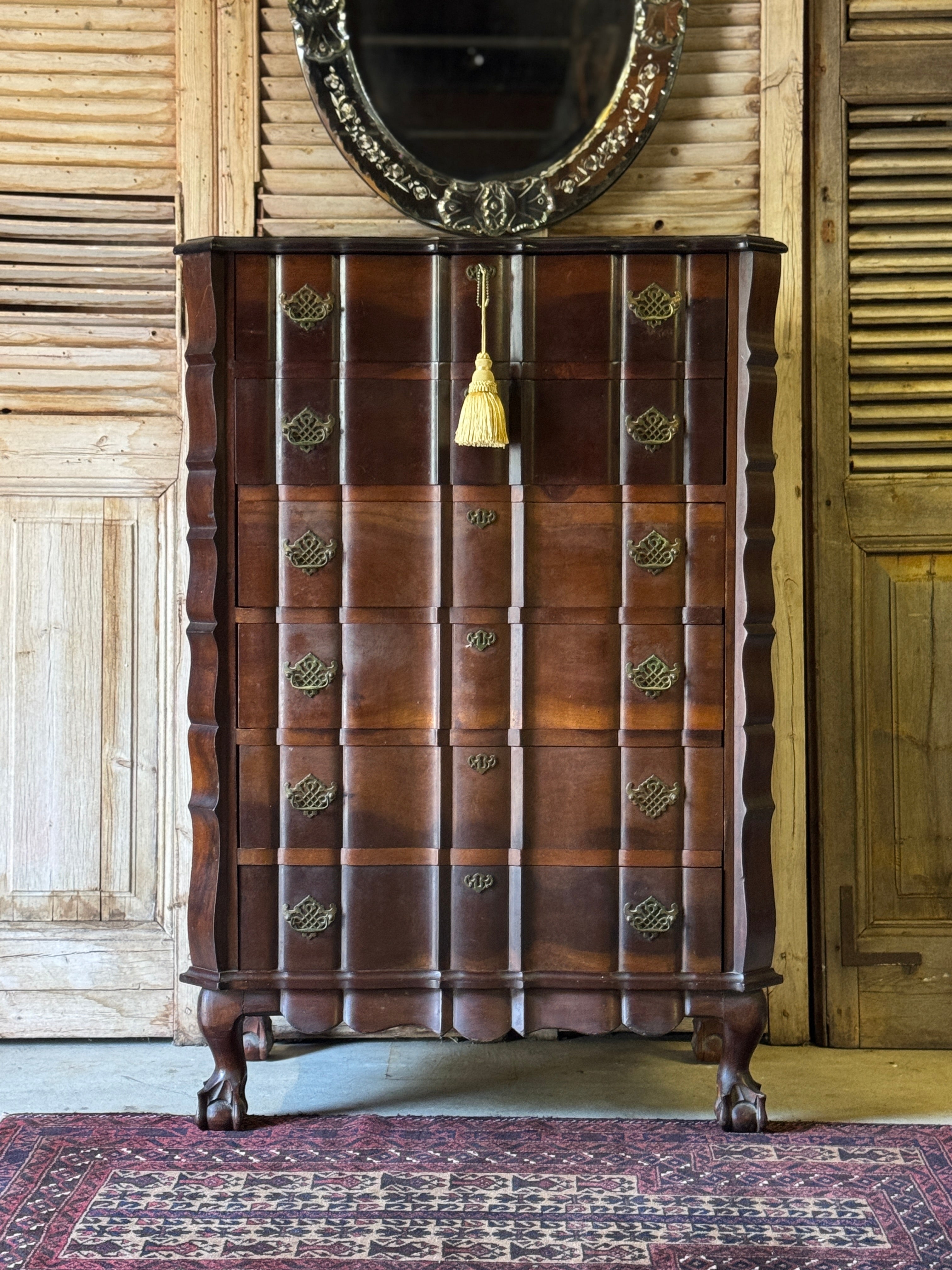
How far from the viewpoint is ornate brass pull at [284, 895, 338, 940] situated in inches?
103

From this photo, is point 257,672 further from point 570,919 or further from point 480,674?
point 570,919

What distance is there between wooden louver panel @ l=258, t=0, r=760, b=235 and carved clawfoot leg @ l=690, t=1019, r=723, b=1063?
204 cm

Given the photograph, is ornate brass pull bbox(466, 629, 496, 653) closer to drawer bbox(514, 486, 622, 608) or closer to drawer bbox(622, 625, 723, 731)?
drawer bbox(514, 486, 622, 608)

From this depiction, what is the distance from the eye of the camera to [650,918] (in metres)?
2.60

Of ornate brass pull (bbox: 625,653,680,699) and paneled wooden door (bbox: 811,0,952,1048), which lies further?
paneled wooden door (bbox: 811,0,952,1048)

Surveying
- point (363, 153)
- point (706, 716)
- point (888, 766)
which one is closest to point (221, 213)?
point (363, 153)

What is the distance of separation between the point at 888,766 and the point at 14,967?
237 cm

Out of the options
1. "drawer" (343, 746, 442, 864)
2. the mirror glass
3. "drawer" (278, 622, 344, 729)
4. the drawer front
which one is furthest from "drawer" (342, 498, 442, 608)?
the mirror glass

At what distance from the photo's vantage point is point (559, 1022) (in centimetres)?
261

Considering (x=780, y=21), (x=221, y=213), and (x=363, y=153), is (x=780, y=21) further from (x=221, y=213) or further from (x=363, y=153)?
(x=221, y=213)

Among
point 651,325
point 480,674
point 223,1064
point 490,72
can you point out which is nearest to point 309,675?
point 480,674

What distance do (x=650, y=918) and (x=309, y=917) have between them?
2.40 ft

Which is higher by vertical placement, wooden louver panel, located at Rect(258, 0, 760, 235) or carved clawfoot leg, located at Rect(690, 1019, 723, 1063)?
wooden louver panel, located at Rect(258, 0, 760, 235)

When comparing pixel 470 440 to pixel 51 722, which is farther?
pixel 51 722
